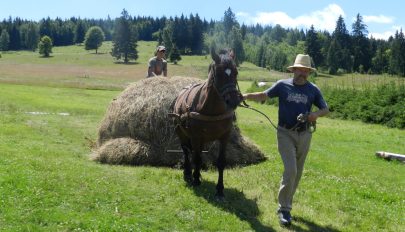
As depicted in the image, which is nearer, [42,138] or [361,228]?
[361,228]

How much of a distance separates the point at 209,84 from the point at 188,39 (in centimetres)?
12921

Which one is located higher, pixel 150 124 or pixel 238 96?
pixel 238 96

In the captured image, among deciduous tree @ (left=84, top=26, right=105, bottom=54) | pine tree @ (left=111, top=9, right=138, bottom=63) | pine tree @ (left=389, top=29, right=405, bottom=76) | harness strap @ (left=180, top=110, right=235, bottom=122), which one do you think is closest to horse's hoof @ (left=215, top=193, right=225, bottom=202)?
harness strap @ (left=180, top=110, right=235, bottom=122)

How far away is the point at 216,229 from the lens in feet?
24.8

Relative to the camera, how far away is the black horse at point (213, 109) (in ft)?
27.0

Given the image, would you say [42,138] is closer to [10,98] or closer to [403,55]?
[10,98]

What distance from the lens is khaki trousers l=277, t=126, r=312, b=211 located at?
7.89 metres

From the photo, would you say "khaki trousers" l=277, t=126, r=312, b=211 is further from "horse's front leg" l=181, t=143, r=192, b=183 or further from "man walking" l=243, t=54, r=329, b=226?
"horse's front leg" l=181, t=143, r=192, b=183

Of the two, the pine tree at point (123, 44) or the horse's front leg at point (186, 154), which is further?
the pine tree at point (123, 44)

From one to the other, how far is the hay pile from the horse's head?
13.7 feet

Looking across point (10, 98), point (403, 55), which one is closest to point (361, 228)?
point (10, 98)

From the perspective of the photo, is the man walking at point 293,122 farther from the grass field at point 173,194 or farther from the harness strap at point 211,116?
the harness strap at point 211,116

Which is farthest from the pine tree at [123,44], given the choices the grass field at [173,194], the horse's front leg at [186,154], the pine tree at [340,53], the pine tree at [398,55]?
the horse's front leg at [186,154]

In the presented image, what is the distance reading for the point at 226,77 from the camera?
824 cm
